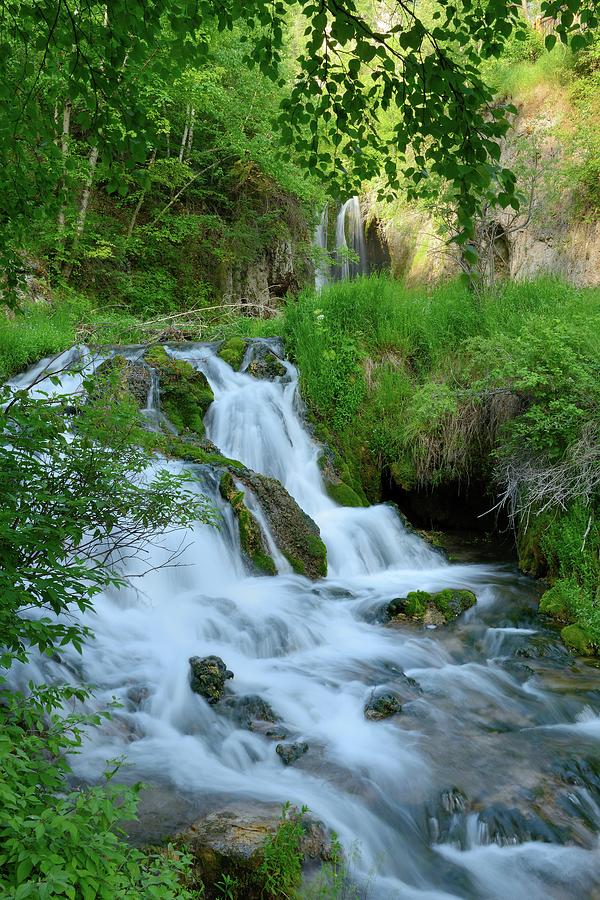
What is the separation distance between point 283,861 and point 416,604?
150 inches

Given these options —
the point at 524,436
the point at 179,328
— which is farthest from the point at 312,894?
the point at 179,328

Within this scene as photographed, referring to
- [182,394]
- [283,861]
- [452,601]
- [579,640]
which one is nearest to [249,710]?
[283,861]

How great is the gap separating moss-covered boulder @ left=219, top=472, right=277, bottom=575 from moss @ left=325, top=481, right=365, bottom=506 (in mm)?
2130

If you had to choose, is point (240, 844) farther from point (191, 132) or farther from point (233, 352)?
point (191, 132)

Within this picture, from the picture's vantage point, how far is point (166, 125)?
459 inches

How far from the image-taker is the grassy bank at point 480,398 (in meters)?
6.77

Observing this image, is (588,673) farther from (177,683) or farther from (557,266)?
(557,266)

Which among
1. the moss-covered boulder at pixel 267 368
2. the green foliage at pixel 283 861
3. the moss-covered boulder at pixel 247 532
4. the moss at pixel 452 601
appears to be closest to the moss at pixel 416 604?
the moss at pixel 452 601

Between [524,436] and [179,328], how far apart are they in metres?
6.77

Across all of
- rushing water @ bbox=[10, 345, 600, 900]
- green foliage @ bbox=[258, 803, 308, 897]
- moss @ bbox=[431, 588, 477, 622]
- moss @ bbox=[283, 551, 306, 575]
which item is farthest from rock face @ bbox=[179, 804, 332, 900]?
moss @ bbox=[283, 551, 306, 575]

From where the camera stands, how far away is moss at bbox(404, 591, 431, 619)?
646 centimetres

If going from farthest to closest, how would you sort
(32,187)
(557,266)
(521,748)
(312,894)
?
(557,266) < (521,748) < (32,187) < (312,894)

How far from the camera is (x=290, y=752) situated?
4.18 metres

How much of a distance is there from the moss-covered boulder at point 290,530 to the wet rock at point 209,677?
237 cm
